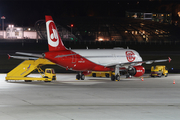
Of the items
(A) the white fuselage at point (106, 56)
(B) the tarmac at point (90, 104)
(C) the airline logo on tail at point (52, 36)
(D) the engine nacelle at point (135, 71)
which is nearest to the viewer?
(B) the tarmac at point (90, 104)

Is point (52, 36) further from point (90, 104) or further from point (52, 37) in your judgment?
point (90, 104)

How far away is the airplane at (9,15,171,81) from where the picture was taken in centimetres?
3372

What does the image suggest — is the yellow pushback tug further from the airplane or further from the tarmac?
the tarmac

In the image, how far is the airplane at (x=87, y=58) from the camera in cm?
3372

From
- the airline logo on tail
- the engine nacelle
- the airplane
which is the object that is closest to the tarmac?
the airplane

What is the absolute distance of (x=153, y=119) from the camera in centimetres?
1582

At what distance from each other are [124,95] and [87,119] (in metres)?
9.04

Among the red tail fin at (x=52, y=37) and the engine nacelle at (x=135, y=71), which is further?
the engine nacelle at (x=135, y=71)

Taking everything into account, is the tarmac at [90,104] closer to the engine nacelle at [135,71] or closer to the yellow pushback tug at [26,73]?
the yellow pushback tug at [26,73]

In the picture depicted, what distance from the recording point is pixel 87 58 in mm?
35906

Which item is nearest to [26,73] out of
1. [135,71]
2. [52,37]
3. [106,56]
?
[52,37]

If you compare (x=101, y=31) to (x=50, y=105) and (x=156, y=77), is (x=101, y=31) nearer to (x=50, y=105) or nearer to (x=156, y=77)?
(x=156, y=77)

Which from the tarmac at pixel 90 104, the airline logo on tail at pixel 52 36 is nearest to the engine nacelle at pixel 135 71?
the airline logo on tail at pixel 52 36

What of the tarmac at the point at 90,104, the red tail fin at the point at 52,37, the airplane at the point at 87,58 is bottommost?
the tarmac at the point at 90,104
